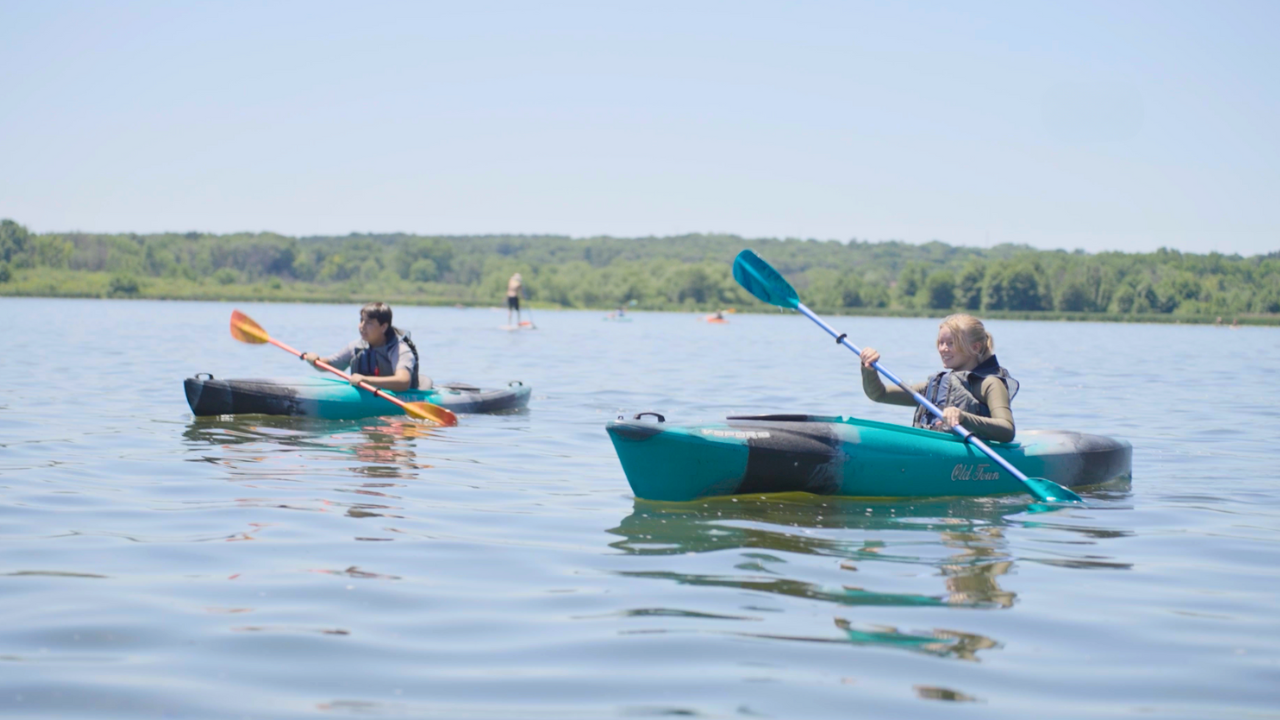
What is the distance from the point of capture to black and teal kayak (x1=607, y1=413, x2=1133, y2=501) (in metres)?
5.86

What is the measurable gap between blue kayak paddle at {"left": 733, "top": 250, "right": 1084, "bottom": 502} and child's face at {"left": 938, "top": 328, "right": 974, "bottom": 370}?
274 millimetres

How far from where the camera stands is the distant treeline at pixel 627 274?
78438 mm

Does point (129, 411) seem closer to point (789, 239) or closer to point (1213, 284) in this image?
point (1213, 284)

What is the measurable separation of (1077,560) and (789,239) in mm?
144583

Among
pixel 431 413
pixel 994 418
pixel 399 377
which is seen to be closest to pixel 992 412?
pixel 994 418

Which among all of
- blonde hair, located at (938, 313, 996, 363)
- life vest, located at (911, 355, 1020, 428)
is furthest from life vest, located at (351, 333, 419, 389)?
blonde hair, located at (938, 313, 996, 363)

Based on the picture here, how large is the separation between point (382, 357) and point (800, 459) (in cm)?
506

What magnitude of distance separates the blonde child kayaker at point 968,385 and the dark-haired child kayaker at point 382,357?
4538mm

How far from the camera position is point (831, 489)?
616cm

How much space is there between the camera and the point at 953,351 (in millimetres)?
6629

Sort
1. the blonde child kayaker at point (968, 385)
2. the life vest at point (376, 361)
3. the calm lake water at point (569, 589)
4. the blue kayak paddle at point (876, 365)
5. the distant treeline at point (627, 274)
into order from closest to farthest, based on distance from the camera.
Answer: the calm lake water at point (569, 589) < the blue kayak paddle at point (876, 365) < the blonde child kayaker at point (968, 385) < the life vest at point (376, 361) < the distant treeline at point (627, 274)

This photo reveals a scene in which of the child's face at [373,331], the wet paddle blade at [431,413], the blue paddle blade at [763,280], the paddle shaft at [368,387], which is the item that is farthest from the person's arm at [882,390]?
the child's face at [373,331]

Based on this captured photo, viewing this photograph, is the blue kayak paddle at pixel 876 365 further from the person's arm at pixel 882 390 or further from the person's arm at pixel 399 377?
the person's arm at pixel 399 377

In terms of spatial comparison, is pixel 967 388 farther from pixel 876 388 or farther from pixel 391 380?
pixel 391 380
